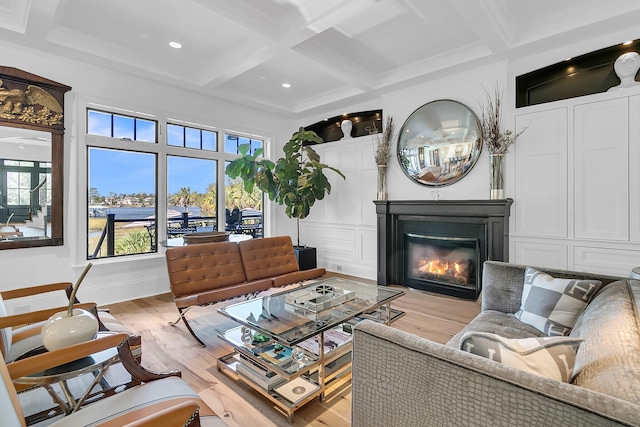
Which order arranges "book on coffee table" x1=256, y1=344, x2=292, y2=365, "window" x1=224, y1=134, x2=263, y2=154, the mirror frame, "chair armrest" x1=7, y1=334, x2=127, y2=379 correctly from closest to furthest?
"chair armrest" x1=7, y1=334, x2=127, y2=379 < "book on coffee table" x1=256, y1=344, x2=292, y2=365 < the mirror frame < "window" x1=224, y1=134, x2=263, y2=154

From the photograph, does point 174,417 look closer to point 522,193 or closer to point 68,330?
point 68,330

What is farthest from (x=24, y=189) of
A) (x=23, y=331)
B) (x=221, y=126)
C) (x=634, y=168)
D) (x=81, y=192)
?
(x=634, y=168)

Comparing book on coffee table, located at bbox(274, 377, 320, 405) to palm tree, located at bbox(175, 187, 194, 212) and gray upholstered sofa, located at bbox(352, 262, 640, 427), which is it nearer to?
gray upholstered sofa, located at bbox(352, 262, 640, 427)

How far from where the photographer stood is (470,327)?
6.62 feet

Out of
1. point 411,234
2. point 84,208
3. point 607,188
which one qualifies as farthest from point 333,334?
point 84,208

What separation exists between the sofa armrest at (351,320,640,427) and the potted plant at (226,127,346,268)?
388 centimetres

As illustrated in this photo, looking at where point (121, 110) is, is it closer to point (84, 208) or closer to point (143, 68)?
point (143, 68)

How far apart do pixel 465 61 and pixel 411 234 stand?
91.9 inches

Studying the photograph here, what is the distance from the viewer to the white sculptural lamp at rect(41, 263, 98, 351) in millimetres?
1467

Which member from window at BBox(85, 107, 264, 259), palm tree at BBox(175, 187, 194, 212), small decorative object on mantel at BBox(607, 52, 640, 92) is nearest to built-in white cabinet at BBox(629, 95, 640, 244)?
small decorative object on mantel at BBox(607, 52, 640, 92)

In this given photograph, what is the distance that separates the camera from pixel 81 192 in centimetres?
377

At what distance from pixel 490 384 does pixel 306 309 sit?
1680 mm

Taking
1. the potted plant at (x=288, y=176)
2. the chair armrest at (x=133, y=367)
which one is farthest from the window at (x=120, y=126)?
the chair armrest at (x=133, y=367)

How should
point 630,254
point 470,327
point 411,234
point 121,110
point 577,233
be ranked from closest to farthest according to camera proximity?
point 470,327, point 630,254, point 577,233, point 121,110, point 411,234
